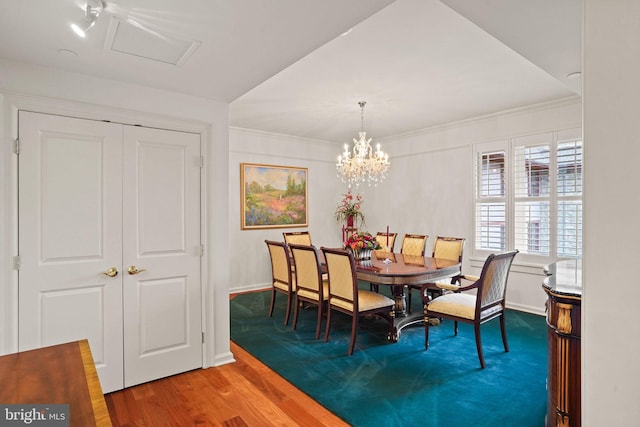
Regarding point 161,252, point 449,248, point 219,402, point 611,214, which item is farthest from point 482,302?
point 161,252

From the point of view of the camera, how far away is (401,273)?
3.32m

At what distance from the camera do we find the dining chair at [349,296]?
10.7 ft

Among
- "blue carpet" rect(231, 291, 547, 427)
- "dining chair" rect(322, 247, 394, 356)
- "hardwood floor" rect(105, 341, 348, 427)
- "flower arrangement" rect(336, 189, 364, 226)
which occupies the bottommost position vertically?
"hardwood floor" rect(105, 341, 348, 427)

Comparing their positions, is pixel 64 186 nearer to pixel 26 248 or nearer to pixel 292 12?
pixel 26 248

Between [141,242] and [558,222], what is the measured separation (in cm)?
480

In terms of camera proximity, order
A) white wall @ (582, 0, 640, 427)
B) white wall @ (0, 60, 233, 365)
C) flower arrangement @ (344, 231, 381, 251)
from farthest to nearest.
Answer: flower arrangement @ (344, 231, 381, 251)
white wall @ (0, 60, 233, 365)
white wall @ (582, 0, 640, 427)

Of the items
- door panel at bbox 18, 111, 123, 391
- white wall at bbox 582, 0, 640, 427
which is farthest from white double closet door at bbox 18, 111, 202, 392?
white wall at bbox 582, 0, 640, 427

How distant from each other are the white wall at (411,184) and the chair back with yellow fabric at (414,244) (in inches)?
30.9

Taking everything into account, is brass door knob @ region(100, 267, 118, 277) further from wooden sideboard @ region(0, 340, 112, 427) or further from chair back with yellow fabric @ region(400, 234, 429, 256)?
chair back with yellow fabric @ region(400, 234, 429, 256)

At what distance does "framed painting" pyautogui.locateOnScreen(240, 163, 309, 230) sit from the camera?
590 centimetres

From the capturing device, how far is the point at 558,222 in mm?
4391

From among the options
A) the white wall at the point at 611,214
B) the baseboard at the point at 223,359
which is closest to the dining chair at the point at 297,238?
the baseboard at the point at 223,359

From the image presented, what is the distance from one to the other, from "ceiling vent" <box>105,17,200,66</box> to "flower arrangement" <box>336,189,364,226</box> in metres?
4.95

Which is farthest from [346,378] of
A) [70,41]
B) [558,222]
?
[558,222]
